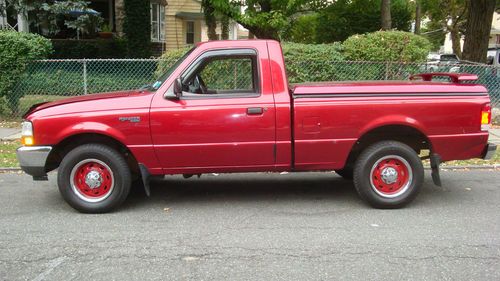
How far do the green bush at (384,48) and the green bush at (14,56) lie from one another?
23.4 ft

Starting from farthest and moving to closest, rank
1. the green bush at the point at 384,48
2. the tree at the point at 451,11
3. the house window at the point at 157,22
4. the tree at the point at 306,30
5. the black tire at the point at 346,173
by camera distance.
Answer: the tree at the point at 451,11, the tree at the point at 306,30, the house window at the point at 157,22, the green bush at the point at 384,48, the black tire at the point at 346,173

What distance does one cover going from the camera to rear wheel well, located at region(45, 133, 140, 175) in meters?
5.61

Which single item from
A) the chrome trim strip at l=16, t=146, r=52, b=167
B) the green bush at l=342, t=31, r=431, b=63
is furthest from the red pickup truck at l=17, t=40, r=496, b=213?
the green bush at l=342, t=31, r=431, b=63

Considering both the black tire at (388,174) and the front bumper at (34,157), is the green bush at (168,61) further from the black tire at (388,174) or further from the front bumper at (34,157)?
the black tire at (388,174)

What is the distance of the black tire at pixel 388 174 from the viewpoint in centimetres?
565

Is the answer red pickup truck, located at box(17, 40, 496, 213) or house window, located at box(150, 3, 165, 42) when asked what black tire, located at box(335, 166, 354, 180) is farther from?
house window, located at box(150, 3, 165, 42)

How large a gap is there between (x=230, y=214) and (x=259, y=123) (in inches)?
41.5

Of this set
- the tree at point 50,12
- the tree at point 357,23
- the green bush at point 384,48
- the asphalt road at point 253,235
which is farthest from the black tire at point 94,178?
the tree at point 357,23

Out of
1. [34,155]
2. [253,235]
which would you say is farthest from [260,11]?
[253,235]

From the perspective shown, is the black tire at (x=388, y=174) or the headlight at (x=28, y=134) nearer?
the headlight at (x=28, y=134)

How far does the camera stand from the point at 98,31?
19.1 m

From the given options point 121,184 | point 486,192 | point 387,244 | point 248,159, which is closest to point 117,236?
point 121,184

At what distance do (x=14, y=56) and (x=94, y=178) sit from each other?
719 cm

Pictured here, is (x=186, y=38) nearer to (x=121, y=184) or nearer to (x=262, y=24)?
(x=262, y=24)
